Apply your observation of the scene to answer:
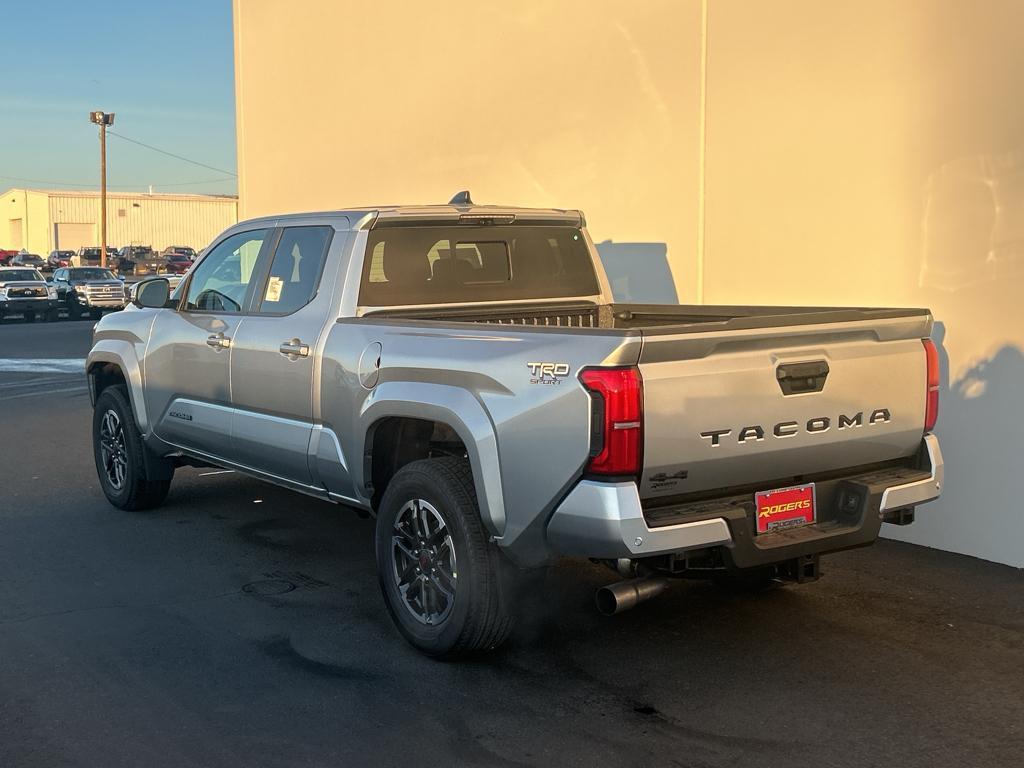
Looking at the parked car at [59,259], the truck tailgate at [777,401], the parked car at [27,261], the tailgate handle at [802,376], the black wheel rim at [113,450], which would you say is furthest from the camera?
the parked car at [59,259]

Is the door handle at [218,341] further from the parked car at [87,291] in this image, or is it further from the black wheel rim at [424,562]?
the parked car at [87,291]

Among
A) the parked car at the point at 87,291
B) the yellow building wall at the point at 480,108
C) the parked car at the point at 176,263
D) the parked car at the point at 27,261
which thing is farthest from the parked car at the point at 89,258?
the yellow building wall at the point at 480,108

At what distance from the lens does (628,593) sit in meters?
4.55

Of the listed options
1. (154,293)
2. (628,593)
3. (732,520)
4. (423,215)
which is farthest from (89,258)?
(732,520)

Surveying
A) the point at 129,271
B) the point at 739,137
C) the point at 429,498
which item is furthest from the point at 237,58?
the point at 129,271

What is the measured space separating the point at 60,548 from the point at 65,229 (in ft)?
322

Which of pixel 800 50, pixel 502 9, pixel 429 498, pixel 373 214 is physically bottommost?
pixel 429 498

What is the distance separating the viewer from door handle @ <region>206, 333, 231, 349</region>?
6.61 metres

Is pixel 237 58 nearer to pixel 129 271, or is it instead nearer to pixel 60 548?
pixel 60 548

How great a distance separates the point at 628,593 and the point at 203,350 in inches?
136

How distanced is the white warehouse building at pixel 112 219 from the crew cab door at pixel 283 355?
9655 centimetres

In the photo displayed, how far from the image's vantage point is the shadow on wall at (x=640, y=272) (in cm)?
884

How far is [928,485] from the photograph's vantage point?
4.98m

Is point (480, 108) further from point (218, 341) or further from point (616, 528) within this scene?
point (616, 528)
